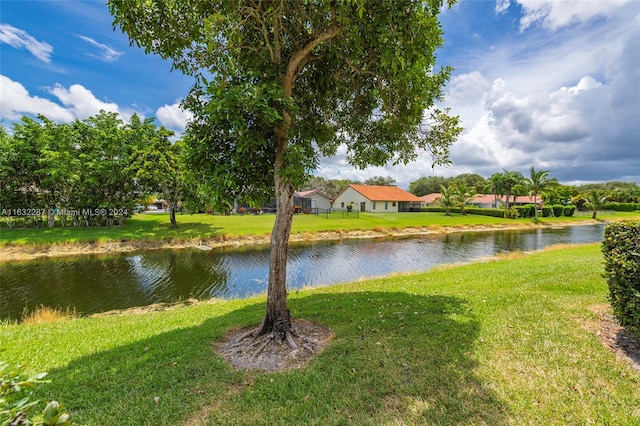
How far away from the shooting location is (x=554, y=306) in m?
6.09

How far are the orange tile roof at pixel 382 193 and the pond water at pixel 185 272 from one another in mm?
29569

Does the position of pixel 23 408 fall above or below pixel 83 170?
below

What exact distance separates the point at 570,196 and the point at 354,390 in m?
87.5

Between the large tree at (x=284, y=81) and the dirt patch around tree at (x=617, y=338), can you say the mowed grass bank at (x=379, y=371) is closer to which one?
the dirt patch around tree at (x=617, y=338)

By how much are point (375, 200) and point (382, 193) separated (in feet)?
15.6

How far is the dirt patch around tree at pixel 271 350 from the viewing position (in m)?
4.62

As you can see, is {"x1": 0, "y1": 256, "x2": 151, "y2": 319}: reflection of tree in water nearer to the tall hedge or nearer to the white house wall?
the tall hedge

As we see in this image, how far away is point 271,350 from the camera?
499 centimetres

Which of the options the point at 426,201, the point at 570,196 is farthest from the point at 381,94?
the point at 570,196

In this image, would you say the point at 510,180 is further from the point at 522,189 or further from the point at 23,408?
the point at 23,408

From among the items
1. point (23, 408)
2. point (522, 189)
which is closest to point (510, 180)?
point (522, 189)

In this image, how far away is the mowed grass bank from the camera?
3.34m

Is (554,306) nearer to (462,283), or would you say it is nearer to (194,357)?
(462,283)

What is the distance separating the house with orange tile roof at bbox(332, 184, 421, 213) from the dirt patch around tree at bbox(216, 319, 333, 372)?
155 ft
